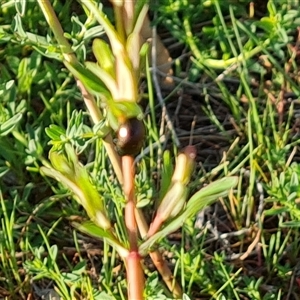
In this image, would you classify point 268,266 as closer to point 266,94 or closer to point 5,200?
point 266,94

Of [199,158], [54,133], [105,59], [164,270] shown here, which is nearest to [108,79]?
[105,59]

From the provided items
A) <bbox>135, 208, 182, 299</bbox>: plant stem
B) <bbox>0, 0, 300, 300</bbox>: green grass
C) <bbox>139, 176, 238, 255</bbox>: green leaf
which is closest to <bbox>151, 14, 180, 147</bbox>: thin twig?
<bbox>0, 0, 300, 300</bbox>: green grass

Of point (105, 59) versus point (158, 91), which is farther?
point (158, 91)

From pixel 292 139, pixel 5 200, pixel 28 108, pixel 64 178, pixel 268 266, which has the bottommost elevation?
pixel 268 266

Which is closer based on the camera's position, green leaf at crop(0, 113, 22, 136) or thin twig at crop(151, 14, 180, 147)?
green leaf at crop(0, 113, 22, 136)

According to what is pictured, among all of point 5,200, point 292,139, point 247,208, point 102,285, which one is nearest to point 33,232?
point 5,200

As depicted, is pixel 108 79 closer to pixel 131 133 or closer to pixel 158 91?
→ pixel 131 133

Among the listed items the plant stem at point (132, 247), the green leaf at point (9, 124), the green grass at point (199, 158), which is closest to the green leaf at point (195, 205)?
the plant stem at point (132, 247)

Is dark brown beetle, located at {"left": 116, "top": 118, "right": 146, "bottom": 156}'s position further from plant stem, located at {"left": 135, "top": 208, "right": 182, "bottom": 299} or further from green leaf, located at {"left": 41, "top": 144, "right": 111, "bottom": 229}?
plant stem, located at {"left": 135, "top": 208, "right": 182, "bottom": 299}
